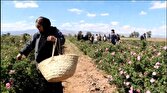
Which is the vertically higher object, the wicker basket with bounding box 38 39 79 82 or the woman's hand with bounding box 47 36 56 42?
the woman's hand with bounding box 47 36 56 42

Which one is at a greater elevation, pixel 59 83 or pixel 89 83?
pixel 59 83

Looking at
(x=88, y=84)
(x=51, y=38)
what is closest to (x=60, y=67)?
(x=51, y=38)

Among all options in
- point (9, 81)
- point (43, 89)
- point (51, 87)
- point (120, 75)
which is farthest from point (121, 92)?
point (51, 87)

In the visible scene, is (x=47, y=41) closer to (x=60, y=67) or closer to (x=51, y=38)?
(x=51, y=38)

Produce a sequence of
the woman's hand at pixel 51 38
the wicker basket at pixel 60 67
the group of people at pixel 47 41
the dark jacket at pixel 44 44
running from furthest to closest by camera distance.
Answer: the dark jacket at pixel 44 44, the group of people at pixel 47 41, the woman's hand at pixel 51 38, the wicker basket at pixel 60 67

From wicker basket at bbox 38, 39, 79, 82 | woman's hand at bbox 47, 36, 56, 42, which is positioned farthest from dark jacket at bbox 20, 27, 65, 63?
wicker basket at bbox 38, 39, 79, 82

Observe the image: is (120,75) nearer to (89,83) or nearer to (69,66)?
(89,83)

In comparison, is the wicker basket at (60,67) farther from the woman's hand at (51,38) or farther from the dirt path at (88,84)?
the dirt path at (88,84)

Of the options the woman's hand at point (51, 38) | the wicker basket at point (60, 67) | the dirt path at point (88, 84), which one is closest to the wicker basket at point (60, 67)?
the wicker basket at point (60, 67)

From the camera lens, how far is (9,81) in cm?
797

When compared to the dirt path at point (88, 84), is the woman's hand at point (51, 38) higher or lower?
higher

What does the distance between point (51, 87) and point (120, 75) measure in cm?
345

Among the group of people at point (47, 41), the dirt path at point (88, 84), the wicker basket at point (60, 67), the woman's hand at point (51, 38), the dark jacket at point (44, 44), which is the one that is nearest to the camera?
the wicker basket at point (60, 67)

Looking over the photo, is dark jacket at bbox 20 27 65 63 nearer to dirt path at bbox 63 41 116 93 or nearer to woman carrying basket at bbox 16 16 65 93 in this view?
woman carrying basket at bbox 16 16 65 93
